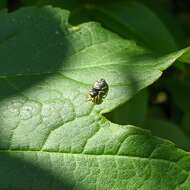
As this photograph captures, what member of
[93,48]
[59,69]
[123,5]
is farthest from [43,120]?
[123,5]

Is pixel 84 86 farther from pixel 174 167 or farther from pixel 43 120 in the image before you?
pixel 174 167

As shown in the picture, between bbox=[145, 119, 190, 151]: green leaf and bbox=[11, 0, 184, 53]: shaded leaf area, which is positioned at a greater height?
bbox=[11, 0, 184, 53]: shaded leaf area

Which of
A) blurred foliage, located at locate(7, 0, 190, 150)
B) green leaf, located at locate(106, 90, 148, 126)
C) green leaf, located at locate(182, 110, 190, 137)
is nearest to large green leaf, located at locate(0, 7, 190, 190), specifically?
blurred foliage, located at locate(7, 0, 190, 150)

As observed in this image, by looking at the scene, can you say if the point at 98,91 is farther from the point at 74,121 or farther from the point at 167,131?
the point at 167,131

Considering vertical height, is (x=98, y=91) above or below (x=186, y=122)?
above

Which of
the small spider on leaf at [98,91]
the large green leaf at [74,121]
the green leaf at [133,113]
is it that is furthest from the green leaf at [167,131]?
the small spider on leaf at [98,91]

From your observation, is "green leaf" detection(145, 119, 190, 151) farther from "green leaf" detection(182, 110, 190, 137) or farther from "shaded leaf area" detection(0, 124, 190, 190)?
"shaded leaf area" detection(0, 124, 190, 190)

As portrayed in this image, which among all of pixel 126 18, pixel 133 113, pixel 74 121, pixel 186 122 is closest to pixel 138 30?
pixel 126 18
